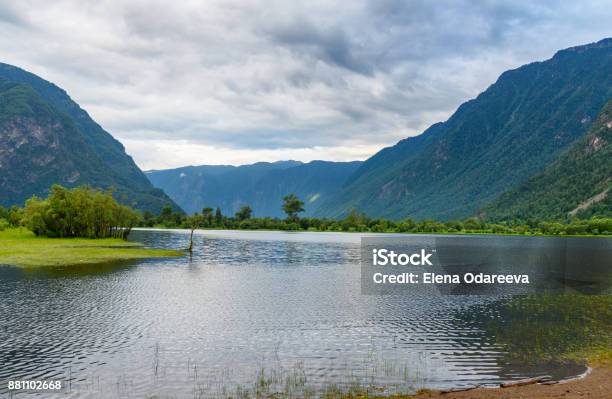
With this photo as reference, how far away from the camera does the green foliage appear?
138 m

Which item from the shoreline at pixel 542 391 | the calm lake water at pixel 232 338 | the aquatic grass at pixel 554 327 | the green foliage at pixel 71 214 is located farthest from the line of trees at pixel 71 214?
the shoreline at pixel 542 391

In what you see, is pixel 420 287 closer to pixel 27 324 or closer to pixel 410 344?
pixel 410 344

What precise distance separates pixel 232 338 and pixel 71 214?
402 ft

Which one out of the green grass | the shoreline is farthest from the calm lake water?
the green grass

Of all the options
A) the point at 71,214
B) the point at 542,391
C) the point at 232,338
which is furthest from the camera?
the point at 71,214

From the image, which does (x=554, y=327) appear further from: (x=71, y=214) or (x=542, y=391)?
(x=71, y=214)

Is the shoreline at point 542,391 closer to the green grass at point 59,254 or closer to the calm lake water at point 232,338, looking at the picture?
the calm lake water at point 232,338

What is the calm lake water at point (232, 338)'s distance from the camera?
2608 centimetres

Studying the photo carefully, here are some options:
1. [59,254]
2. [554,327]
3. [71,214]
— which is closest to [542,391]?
[554,327]

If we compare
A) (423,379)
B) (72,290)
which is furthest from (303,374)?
(72,290)

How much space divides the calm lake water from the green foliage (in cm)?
8087

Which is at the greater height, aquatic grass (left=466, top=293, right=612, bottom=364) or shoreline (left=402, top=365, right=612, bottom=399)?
shoreline (left=402, top=365, right=612, bottom=399)

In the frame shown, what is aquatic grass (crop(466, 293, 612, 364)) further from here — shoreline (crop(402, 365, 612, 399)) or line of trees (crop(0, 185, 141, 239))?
line of trees (crop(0, 185, 141, 239))

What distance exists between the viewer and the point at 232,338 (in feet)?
116
